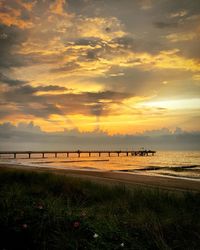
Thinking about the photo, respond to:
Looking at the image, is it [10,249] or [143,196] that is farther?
[143,196]

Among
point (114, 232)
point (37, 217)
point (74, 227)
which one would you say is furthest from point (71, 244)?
point (37, 217)

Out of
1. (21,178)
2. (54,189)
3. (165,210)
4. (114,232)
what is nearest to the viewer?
(114,232)

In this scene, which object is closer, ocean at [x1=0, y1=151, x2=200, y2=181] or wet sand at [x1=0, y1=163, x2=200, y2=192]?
wet sand at [x1=0, y1=163, x2=200, y2=192]

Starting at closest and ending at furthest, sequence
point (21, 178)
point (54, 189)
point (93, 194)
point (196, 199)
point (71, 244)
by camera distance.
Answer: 1. point (71, 244)
2. point (196, 199)
3. point (93, 194)
4. point (54, 189)
5. point (21, 178)

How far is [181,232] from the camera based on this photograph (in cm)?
524

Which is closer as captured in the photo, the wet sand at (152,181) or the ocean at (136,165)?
the wet sand at (152,181)

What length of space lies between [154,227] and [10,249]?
233 centimetres

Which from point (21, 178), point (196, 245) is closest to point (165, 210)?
point (196, 245)

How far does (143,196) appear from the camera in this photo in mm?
10008

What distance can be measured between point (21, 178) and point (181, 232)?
503 inches

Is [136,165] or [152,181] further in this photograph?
[136,165]

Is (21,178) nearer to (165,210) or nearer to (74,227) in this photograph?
(165,210)

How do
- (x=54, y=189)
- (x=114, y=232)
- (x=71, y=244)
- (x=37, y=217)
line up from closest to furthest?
(x=71, y=244) < (x=114, y=232) < (x=37, y=217) < (x=54, y=189)

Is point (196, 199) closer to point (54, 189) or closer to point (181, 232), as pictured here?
point (181, 232)
